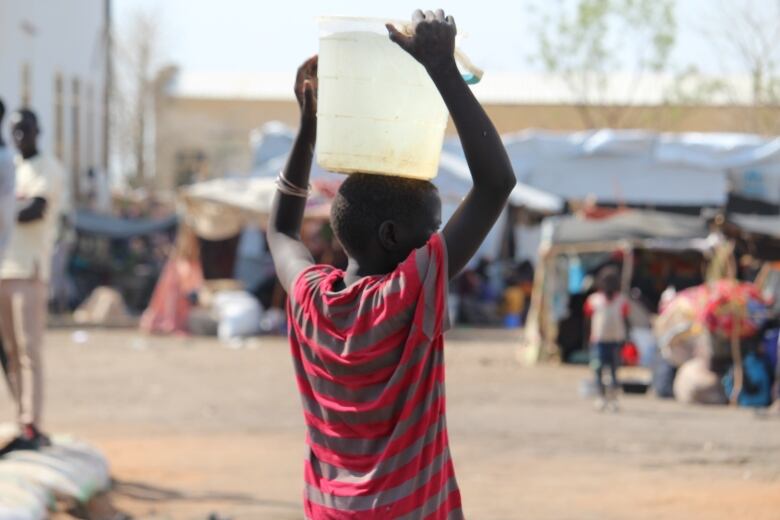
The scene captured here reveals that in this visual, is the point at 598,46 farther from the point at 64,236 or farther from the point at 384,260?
the point at 384,260

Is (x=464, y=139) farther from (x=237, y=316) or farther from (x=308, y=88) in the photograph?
(x=237, y=316)

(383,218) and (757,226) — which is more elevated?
(383,218)

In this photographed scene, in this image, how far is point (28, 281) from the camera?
769cm

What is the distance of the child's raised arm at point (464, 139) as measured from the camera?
2.82m

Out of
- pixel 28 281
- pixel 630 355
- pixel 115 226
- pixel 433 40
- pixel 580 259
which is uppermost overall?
pixel 433 40

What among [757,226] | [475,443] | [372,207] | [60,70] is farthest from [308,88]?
[60,70]

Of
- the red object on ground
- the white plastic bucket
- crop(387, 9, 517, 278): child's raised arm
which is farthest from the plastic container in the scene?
the red object on ground

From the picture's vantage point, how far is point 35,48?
2853 centimetres

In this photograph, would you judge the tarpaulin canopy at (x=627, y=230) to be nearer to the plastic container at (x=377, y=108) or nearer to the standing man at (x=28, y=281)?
the standing man at (x=28, y=281)

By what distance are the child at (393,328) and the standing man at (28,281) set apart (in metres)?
4.83

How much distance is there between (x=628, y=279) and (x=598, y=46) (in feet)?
66.4

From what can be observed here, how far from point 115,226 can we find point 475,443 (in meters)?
14.7

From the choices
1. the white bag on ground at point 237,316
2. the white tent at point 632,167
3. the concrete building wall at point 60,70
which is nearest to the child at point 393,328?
the white bag on ground at point 237,316

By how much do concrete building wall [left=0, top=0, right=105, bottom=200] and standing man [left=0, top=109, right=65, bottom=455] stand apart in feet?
→ 58.7
